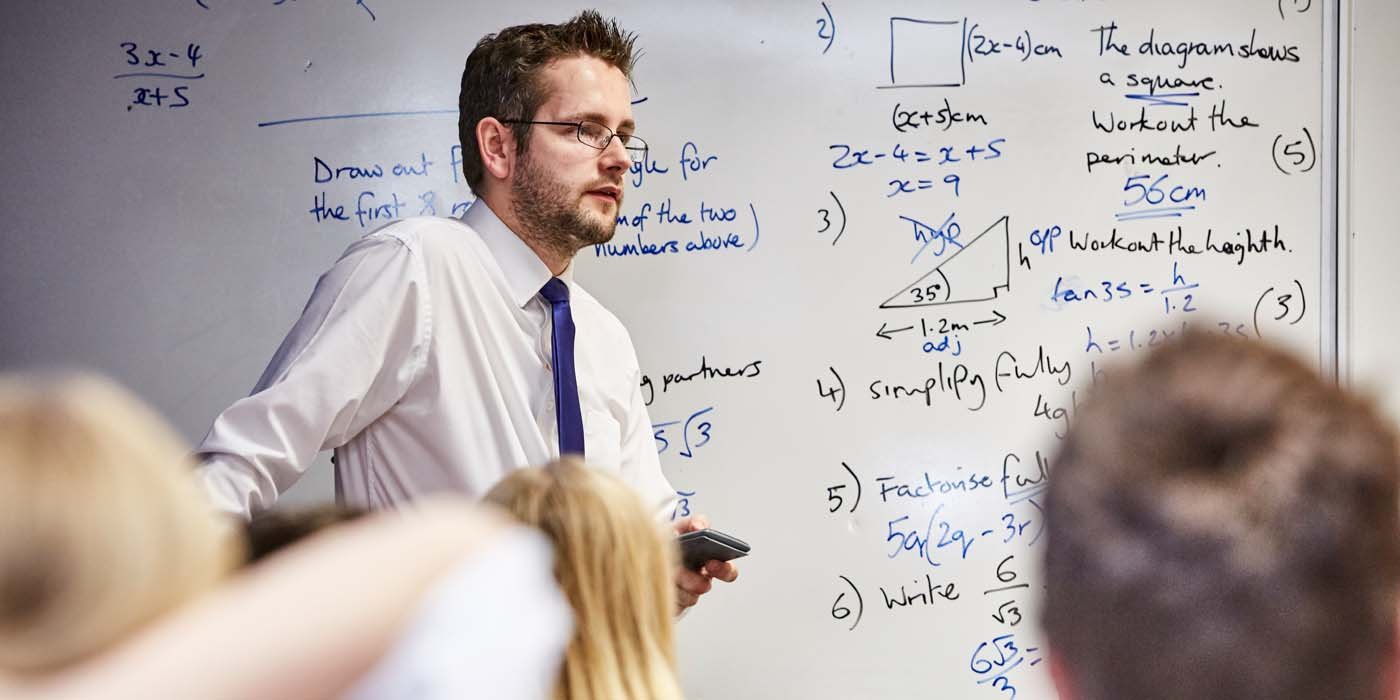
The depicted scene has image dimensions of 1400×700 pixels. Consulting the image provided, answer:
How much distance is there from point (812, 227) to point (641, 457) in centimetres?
58

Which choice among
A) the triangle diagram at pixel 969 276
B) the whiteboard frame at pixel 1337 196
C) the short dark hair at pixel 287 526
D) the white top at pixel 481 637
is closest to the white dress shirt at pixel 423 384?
the short dark hair at pixel 287 526

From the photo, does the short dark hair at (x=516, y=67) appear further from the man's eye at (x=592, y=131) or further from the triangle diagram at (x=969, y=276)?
the triangle diagram at (x=969, y=276)

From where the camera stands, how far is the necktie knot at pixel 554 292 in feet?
5.98

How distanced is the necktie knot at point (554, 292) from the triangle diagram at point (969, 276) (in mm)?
697

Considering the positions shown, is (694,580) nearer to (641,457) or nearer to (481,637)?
(641,457)

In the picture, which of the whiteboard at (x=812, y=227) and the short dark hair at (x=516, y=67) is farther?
the whiteboard at (x=812, y=227)

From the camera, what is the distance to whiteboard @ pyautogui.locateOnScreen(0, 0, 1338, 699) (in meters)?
1.94

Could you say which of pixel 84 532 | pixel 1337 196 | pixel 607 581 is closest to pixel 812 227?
pixel 1337 196

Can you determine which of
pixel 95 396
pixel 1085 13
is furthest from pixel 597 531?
pixel 1085 13

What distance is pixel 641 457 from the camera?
192 cm

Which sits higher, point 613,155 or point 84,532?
point 613,155

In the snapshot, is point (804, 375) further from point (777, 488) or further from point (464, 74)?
point (464, 74)

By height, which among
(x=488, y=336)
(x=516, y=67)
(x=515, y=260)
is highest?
(x=516, y=67)

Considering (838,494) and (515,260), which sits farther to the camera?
(838,494)
